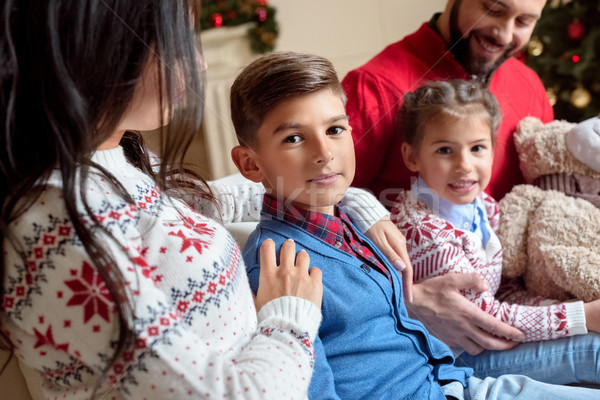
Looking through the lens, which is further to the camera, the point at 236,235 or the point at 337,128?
the point at 236,235

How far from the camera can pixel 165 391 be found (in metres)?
0.62

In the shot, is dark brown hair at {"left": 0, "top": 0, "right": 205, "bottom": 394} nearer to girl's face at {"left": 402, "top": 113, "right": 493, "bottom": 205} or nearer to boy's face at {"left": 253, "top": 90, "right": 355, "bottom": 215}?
boy's face at {"left": 253, "top": 90, "right": 355, "bottom": 215}

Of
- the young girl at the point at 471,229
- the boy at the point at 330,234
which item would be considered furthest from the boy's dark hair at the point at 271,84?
the young girl at the point at 471,229

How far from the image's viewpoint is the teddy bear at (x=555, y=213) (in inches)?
50.5

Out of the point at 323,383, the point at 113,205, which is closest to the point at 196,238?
the point at 113,205

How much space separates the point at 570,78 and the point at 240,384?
238cm

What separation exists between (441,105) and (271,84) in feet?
1.73

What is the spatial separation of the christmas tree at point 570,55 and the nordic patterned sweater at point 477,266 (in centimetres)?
133

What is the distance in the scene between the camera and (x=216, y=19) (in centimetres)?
323

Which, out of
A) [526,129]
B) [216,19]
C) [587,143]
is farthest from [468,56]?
[216,19]

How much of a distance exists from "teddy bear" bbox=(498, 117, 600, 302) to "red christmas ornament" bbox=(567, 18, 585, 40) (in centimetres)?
109

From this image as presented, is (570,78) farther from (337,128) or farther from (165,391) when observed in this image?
(165,391)

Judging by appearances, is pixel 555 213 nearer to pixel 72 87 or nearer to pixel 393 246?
pixel 393 246

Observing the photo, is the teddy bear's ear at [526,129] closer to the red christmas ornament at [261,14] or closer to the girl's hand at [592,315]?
the girl's hand at [592,315]
